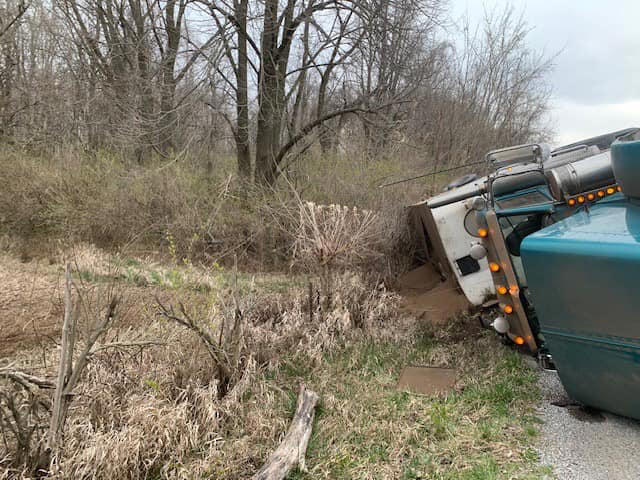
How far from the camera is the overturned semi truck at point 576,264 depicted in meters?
3.06

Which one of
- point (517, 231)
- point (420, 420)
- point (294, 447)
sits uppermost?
point (517, 231)

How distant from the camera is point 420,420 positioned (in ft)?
13.5

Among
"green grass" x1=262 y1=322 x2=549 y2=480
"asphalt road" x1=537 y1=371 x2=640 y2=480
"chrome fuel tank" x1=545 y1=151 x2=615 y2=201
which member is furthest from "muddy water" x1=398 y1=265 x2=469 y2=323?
"chrome fuel tank" x1=545 y1=151 x2=615 y2=201

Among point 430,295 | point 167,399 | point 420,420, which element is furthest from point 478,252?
point 430,295

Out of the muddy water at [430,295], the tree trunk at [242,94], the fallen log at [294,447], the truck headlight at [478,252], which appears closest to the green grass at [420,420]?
the fallen log at [294,447]

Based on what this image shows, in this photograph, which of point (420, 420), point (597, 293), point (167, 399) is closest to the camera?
point (597, 293)

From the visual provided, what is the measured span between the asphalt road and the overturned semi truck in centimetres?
21

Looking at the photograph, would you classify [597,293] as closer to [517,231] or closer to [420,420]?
[517,231]

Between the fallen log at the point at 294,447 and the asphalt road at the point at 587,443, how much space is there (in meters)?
1.79

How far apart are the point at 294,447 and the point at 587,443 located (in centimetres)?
220

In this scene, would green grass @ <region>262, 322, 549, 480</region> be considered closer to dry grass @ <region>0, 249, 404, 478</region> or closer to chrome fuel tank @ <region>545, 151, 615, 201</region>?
dry grass @ <region>0, 249, 404, 478</region>

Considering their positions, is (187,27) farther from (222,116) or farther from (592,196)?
(592,196)

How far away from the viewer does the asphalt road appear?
3.23 meters

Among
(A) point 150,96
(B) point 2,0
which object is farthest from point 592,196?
(B) point 2,0
